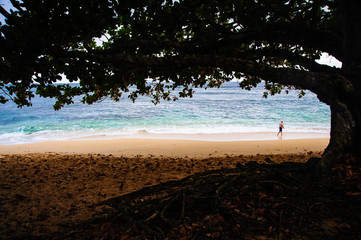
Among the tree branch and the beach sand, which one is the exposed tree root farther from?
the tree branch

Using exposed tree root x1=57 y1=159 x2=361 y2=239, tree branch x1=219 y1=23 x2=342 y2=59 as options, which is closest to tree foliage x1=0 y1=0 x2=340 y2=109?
tree branch x1=219 y1=23 x2=342 y2=59

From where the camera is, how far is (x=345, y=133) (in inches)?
159

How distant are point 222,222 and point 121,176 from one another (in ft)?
15.3

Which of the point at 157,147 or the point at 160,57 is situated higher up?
the point at 160,57

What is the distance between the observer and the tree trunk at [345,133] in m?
3.98

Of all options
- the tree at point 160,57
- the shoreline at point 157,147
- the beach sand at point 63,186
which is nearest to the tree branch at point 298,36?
the tree at point 160,57

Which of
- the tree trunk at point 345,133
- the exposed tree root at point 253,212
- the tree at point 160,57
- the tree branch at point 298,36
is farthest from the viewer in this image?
the tree branch at point 298,36

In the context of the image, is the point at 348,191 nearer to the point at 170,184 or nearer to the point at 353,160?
the point at 353,160

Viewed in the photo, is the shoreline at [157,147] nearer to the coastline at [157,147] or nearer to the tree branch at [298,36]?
the coastline at [157,147]

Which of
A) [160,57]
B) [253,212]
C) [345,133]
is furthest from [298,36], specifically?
[253,212]

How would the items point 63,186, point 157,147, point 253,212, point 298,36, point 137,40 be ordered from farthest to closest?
1. point 157,147
2. point 63,186
3. point 298,36
4. point 137,40
5. point 253,212

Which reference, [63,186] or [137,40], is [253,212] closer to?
[137,40]

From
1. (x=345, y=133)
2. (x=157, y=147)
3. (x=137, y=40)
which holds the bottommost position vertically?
(x=157, y=147)

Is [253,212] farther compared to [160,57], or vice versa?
[160,57]
